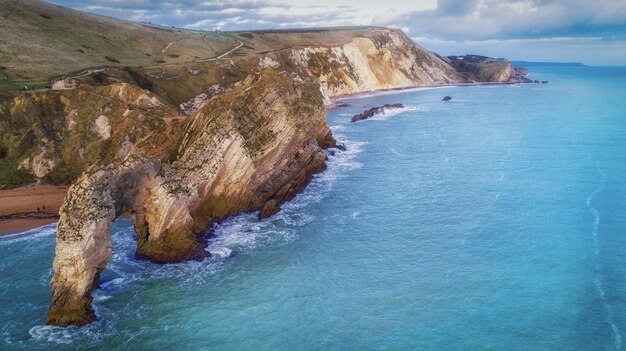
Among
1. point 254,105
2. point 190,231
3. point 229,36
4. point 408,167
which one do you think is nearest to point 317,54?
point 229,36

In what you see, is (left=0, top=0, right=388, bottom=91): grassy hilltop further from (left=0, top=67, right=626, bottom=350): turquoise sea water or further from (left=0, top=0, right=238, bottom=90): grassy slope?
(left=0, top=67, right=626, bottom=350): turquoise sea water

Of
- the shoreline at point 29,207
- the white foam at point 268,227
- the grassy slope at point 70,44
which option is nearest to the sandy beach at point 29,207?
the shoreline at point 29,207

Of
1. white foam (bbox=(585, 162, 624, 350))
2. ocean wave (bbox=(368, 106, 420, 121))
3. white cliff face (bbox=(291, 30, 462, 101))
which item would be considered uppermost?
white cliff face (bbox=(291, 30, 462, 101))

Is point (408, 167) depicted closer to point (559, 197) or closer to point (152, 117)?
point (559, 197)

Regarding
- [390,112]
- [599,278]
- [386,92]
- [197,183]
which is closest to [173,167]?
[197,183]

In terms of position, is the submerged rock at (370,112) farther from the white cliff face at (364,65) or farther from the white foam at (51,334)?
the white foam at (51,334)

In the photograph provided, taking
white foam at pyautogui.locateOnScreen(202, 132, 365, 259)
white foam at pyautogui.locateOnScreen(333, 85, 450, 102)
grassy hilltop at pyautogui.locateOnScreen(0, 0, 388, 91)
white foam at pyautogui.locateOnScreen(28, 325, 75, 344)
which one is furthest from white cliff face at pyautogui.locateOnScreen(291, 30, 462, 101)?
white foam at pyautogui.locateOnScreen(28, 325, 75, 344)

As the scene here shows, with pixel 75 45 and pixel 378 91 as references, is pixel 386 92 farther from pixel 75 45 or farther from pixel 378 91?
pixel 75 45
